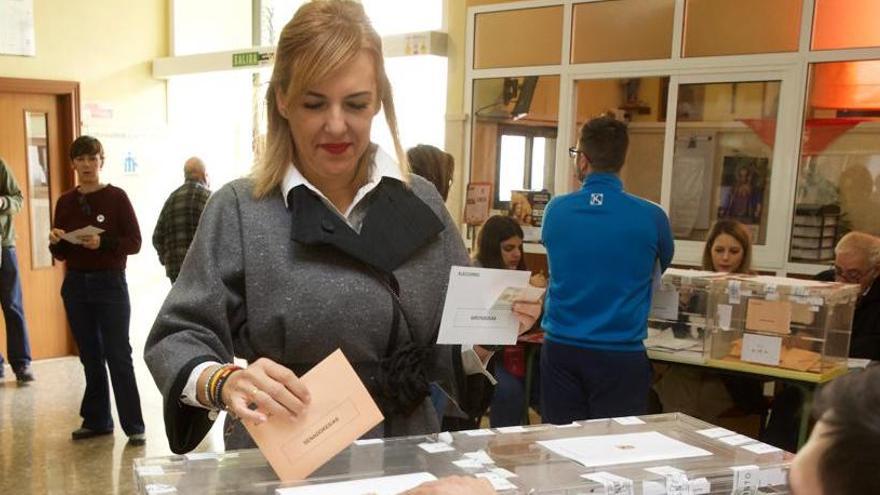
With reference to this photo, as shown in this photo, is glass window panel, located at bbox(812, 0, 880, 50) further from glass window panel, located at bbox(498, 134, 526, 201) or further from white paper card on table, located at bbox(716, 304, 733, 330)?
glass window panel, located at bbox(498, 134, 526, 201)

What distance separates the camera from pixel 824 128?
429 cm

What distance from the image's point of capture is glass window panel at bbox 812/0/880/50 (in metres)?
4.08

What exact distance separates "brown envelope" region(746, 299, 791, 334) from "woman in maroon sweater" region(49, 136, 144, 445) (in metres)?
3.18

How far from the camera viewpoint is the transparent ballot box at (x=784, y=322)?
323 cm

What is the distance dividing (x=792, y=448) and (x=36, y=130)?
5663 millimetres

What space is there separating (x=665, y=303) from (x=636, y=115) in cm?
190

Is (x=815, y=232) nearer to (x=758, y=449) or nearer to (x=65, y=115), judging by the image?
(x=758, y=449)

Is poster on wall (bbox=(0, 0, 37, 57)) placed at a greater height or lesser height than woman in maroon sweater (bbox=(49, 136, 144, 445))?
greater

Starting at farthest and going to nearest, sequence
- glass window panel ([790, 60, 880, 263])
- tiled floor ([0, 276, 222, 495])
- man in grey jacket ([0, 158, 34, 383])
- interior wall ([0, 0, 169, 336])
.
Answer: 1. interior wall ([0, 0, 169, 336])
2. man in grey jacket ([0, 158, 34, 383])
3. glass window panel ([790, 60, 880, 263])
4. tiled floor ([0, 276, 222, 495])

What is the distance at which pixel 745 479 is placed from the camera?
3.74 feet

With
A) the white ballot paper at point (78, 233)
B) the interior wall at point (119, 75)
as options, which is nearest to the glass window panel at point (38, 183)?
the interior wall at point (119, 75)

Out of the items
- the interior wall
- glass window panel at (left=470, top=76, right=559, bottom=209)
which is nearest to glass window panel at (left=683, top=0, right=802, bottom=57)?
glass window panel at (left=470, top=76, right=559, bottom=209)

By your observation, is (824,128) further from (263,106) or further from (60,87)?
(60,87)

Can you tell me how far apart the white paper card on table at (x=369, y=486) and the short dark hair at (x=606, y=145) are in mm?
2218
